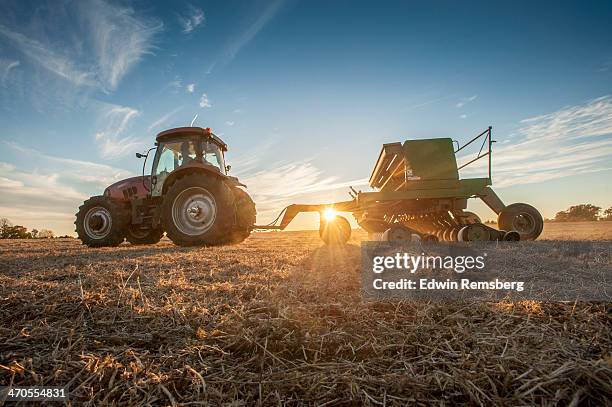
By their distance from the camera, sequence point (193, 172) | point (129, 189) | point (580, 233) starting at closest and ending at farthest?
point (193, 172), point (129, 189), point (580, 233)

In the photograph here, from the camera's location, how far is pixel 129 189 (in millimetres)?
8484

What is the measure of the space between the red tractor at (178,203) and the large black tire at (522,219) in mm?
6104

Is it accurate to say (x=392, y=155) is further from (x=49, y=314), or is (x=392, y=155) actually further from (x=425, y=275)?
(x=49, y=314)

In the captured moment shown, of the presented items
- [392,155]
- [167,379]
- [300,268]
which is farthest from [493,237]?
[167,379]

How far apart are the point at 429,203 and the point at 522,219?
240 centimetres

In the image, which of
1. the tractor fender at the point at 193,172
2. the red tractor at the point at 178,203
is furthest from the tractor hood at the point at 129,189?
the tractor fender at the point at 193,172

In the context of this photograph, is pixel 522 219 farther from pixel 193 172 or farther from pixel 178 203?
pixel 178 203

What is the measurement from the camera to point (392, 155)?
23.9 feet

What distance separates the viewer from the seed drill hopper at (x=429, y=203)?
22.0 feet

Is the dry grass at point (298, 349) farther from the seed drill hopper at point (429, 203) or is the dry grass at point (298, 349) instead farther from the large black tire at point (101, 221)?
the large black tire at point (101, 221)

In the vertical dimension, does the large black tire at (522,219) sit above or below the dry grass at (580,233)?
above

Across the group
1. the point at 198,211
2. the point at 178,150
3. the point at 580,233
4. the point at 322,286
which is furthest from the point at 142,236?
the point at 580,233

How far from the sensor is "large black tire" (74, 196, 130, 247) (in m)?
7.50

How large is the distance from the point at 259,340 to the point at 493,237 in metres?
6.22
